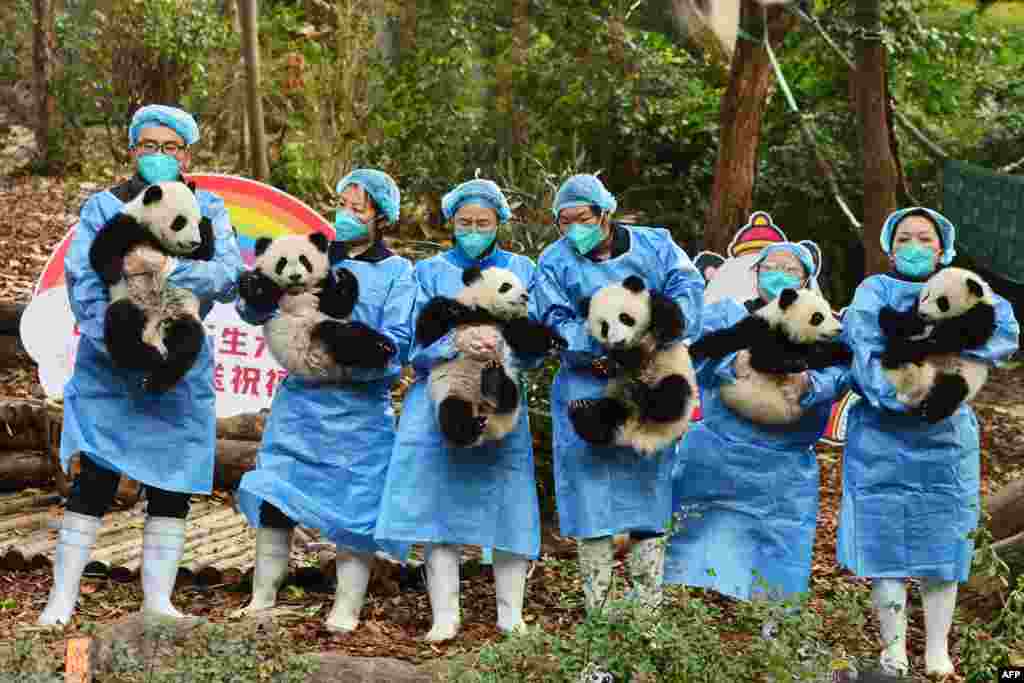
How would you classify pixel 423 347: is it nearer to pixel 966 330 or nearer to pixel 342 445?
pixel 342 445

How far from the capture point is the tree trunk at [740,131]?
9.94m

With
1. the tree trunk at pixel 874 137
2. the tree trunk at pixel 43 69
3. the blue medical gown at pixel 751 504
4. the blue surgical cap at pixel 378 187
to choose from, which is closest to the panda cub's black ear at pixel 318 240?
the blue surgical cap at pixel 378 187

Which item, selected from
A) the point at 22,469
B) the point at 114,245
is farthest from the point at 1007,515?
the point at 22,469

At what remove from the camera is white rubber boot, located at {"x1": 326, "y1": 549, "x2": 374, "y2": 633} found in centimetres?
557

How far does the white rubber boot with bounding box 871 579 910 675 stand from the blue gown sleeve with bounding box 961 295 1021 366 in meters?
0.87

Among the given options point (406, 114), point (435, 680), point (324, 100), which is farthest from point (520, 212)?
point (324, 100)

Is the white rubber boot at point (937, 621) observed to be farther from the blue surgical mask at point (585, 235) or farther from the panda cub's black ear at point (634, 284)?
the blue surgical mask at point (585, 235)

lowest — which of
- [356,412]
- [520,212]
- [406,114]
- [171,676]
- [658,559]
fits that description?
[171,676]

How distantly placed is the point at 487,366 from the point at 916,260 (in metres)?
1.63

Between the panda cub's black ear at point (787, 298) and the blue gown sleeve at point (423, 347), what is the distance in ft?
4.00

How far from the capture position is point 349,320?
5.58 meters

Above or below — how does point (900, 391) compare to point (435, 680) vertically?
above

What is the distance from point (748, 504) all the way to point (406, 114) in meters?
8.25

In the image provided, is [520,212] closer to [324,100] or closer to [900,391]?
[900,391]
